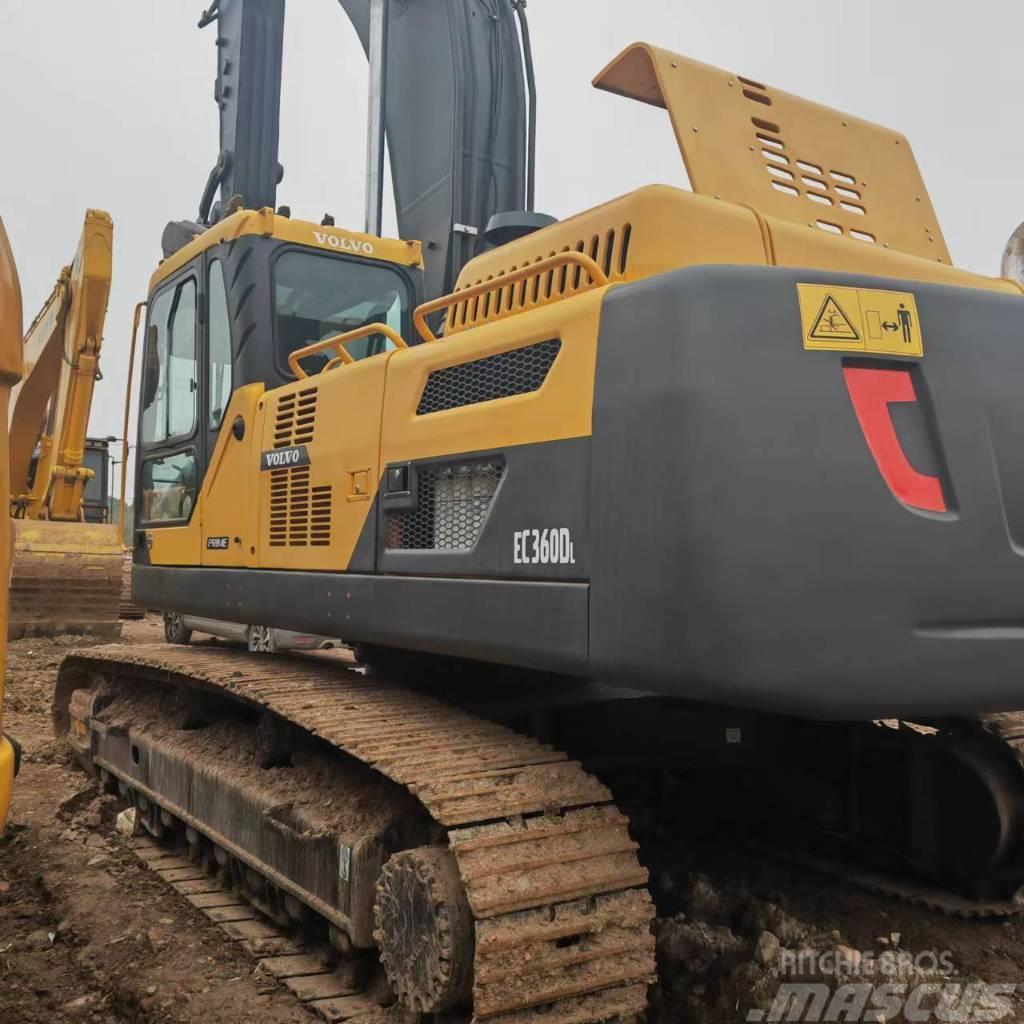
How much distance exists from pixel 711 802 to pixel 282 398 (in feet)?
7.31

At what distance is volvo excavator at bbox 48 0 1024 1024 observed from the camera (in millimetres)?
2123

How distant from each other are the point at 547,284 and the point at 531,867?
1.52 metres

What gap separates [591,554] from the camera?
2.37 m

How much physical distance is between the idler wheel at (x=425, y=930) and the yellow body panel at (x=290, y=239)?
8.99ft

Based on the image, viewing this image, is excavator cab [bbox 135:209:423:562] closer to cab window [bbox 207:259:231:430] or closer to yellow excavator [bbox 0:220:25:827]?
cab window [bbox 207:259:231:430]

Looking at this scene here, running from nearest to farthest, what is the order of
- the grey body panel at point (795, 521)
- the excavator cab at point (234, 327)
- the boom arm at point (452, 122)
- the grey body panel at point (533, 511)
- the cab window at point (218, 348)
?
the grey body panel at point (795, 521) → the grey body panel at point (533, 511) → the excavator cab at point (234, 327) → the cab window at point (218, 348) → the boom arm at point (452, 122)

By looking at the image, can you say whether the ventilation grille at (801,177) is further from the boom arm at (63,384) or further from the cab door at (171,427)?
the boom arm at (63,384)

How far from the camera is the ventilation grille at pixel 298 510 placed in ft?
11.4

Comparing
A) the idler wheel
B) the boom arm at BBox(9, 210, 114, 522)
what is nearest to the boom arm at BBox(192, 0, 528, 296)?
the idler wheel

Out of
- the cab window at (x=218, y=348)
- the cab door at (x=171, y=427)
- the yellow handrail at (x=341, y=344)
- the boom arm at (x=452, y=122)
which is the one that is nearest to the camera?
the yellow handrail at (x=341, y=344)

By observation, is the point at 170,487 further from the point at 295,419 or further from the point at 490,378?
the point at 490,378

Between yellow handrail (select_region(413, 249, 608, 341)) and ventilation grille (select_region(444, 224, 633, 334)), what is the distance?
0.03 metres
